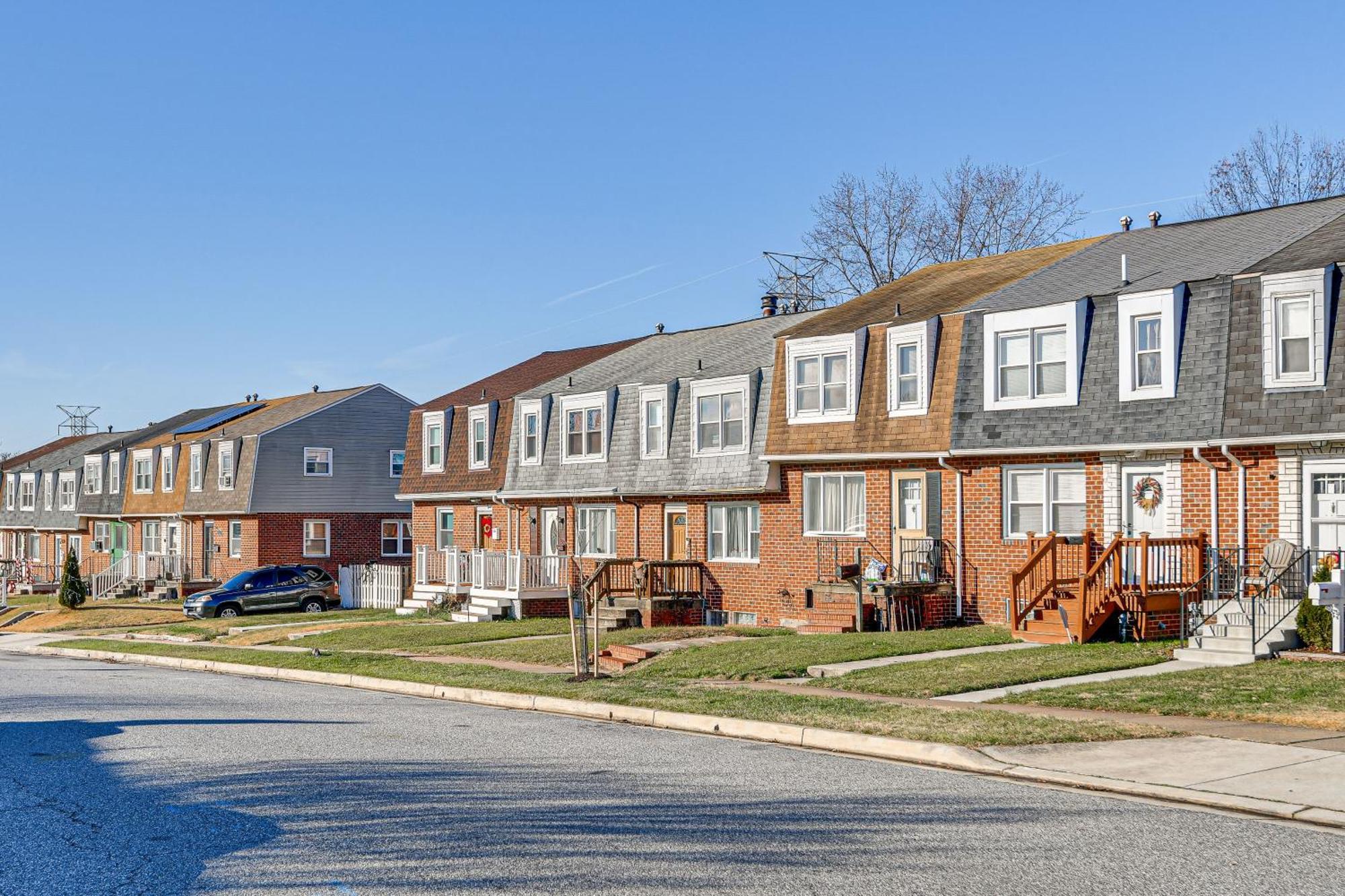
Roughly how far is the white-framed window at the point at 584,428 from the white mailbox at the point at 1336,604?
20206 mm

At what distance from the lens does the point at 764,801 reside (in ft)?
34.2

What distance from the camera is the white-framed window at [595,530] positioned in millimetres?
35250

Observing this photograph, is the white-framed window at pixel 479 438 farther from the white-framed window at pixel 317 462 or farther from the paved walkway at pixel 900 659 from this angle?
the paved walkway at pixel 900 659

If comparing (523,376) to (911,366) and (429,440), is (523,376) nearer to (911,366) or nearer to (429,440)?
(429,440)

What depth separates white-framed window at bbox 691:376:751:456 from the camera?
1232 inches

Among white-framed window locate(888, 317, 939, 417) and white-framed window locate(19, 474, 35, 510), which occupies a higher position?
white-framed window locate(888, 317, 939, 417)

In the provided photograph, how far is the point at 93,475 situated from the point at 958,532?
1936 inches

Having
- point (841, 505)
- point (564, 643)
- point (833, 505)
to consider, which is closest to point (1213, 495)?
point (841, 505)

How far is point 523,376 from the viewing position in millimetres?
44156

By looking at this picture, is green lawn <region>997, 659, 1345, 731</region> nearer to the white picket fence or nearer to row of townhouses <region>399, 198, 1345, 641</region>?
row of townhouses <region>399, 198, 1345, 641</region>

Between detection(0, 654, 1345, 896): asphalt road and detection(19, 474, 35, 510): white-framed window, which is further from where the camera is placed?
detection(19, 474, 35, 510): white-framed window

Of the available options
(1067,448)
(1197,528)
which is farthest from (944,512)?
(1197,528)

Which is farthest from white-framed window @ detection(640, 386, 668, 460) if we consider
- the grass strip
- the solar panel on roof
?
the solar panel on roof

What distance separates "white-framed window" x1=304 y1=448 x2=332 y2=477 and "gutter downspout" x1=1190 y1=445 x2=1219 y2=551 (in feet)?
119
